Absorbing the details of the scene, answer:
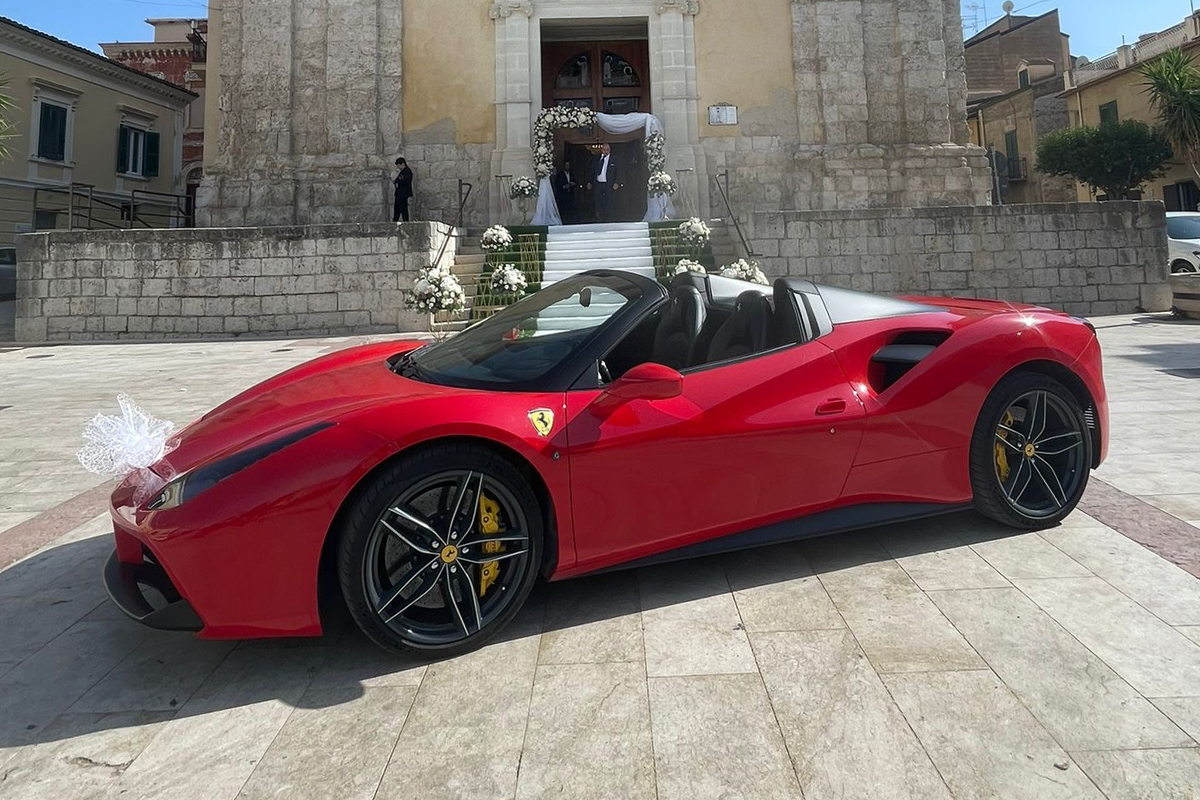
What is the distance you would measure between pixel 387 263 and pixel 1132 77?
31.7 metres

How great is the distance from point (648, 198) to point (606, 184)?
78.7 inches

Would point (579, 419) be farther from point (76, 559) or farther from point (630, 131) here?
point (630, 131)

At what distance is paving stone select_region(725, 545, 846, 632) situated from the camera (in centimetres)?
221

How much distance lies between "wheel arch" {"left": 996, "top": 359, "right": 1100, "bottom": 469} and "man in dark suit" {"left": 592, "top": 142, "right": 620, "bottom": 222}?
47.8 ft

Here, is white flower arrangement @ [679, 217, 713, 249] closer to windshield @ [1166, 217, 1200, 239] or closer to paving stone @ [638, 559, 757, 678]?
paving stone @ [638, 559, 757, 678]

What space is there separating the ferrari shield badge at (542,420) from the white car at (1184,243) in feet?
56.3

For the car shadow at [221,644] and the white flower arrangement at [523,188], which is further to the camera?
the white flower arrangement at [523,188]

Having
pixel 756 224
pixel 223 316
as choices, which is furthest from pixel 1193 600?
pixel 223 316

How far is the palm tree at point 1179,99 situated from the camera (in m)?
21.2

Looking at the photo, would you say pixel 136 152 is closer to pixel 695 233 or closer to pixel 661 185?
pixel 661 185

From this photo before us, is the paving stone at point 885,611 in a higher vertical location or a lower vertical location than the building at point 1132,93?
lower

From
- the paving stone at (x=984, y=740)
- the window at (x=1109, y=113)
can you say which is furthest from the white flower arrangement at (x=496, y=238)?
the window at (x=1109, y=113)

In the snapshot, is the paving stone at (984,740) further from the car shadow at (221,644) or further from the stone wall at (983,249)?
the stone wall at (983,249)

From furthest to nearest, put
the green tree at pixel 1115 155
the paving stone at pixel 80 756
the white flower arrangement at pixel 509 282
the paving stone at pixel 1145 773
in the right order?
the green tree at pixel 1115 155 → the white flower arrangement at pixel 509 282 → the paving stone at pixel 80 756 → the paving stone at pixel 1145 773
